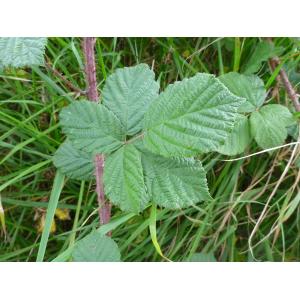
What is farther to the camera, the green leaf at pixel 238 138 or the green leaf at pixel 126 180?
the green leaf at pixel 238 138

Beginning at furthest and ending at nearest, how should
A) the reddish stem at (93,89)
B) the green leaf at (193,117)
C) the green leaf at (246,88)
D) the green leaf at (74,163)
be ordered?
the green leaf at (246,88), the green leaf at (74,163), the reddish stem at (93,89), the green leaf at (193,117)

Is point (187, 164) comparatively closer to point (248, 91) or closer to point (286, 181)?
point (248, 91)

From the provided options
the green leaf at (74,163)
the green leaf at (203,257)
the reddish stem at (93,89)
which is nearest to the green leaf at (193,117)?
the reddish stem at (93,89)

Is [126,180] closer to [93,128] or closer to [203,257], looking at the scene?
[93,128]

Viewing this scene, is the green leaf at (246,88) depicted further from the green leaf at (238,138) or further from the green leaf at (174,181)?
the green leaf at (174,181)

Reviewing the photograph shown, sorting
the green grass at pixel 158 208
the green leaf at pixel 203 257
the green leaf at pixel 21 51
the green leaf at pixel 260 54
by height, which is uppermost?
the green leaf at pixel 21 51

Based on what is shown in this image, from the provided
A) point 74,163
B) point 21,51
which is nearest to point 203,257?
point 74,163
